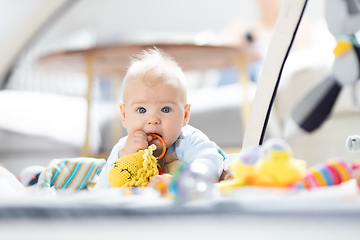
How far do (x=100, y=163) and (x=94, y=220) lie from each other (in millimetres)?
516

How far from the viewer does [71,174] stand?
753 millimetres

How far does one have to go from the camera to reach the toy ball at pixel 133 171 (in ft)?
1.88

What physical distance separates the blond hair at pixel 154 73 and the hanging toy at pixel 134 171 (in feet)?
0.46

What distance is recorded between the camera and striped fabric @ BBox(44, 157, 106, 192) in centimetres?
74

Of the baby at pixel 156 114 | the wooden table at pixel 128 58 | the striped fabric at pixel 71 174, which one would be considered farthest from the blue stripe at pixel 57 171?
the wooden table at pixel 128 58

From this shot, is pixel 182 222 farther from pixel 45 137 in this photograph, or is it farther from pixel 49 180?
pixel 45 137

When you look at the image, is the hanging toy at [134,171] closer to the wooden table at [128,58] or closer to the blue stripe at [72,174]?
the blue stripe at [72,174]

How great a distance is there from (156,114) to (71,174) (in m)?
0.24

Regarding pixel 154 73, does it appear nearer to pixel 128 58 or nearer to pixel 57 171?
pixel 57 171

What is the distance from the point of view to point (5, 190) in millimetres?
495

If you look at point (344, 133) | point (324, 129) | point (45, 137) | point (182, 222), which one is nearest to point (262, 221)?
point (182, 222)

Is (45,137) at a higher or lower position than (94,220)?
higher

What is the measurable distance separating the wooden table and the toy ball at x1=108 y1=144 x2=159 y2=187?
608 millimetres

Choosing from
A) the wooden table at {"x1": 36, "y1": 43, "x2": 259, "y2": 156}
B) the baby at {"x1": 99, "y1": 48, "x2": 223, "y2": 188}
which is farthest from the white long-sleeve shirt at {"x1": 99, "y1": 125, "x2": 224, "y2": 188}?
the wooden table at {"x1": 36, "y1": 43, "x2": 259, "y2": 156}
